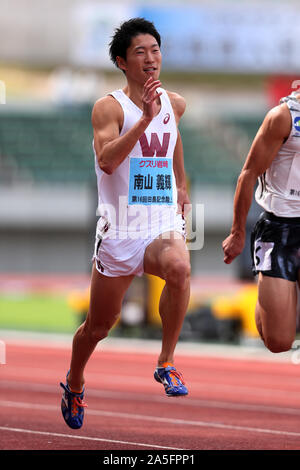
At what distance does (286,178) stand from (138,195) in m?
0.93

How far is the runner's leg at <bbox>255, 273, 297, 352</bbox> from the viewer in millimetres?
6609

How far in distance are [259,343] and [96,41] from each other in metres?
17.3

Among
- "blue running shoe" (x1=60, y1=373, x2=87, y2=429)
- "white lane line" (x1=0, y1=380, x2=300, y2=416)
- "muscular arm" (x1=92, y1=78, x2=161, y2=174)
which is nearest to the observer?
"muscular arm" (x1=92, y1=78, x2=161, y2=174)

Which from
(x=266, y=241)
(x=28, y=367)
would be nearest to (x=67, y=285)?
(x=28, y=367)

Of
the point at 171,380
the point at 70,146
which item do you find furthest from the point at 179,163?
the point at 70,146

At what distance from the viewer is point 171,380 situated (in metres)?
6.30

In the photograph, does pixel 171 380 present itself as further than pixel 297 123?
No

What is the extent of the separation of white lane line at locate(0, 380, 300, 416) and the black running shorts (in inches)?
133

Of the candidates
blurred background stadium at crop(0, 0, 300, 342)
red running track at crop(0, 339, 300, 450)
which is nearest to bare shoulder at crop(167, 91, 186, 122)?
red running track at crop(0, 339, 300, 450)

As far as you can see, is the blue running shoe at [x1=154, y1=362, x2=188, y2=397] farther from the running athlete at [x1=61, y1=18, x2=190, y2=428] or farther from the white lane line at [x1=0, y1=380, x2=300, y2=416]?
the white lane line at [x1=0, y1=380, x2=300, y2=416]

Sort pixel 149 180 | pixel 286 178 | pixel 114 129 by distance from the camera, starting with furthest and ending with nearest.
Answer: pixel 286 178
pixel 149 180
pixel 114 129

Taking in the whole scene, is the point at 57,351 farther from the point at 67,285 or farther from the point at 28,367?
the point at 67,285

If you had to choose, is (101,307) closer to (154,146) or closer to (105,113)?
(154,146)

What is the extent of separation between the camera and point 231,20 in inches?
1304
